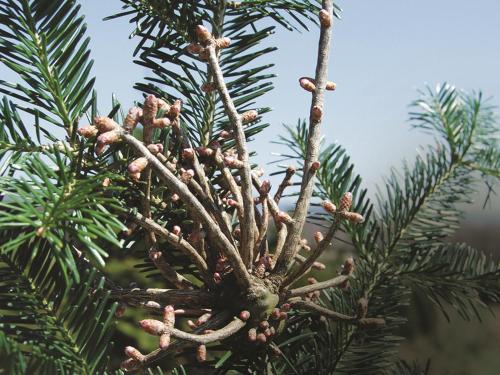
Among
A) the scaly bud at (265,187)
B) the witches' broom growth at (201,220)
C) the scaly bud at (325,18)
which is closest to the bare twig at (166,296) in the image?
the witches' broom growth at (201,220)

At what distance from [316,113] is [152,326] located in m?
0.22

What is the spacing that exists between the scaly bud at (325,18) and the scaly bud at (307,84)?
5 centimetres

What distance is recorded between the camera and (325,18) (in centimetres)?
49

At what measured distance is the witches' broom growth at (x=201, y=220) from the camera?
399 mm

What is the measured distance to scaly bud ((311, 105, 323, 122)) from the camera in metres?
0.50

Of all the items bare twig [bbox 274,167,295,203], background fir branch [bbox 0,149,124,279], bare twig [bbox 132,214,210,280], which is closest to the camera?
background fir branch [bbox 0,149,124,279]

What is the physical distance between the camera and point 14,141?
46cm

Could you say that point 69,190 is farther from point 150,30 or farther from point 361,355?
point 361,355

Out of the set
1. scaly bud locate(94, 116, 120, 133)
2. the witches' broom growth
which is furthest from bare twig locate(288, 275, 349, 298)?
scaly bud locate(94, 116, 120, 133)

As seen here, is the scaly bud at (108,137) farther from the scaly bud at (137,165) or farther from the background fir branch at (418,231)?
the background fir branch at (418,231)

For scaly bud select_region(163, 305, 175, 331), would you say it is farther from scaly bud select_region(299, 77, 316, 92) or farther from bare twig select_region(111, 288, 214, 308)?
scaly bud select_region(299, 77, 316, 92)

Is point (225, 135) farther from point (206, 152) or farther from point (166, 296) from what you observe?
point (166, 296)

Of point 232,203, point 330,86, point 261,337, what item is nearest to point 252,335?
point 261,337

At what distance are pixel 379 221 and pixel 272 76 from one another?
0.21 metres
